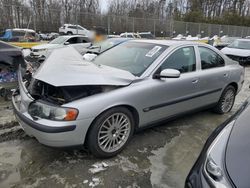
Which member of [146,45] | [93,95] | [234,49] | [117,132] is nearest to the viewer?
[93,95]

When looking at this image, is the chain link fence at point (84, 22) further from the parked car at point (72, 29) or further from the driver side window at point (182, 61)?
the driver side window at point (182, 61)

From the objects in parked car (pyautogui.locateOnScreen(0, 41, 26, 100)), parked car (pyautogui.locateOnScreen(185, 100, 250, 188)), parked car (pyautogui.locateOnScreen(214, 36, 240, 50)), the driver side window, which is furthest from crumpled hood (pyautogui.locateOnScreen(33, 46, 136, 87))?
parked car (pyautogui.locateOnScreen(214, 36, 240, 50))

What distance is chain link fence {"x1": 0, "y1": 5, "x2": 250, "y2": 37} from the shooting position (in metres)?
22.4

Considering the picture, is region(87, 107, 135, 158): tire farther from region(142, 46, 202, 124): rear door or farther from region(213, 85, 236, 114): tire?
region(213, 85, 236, 114): tire

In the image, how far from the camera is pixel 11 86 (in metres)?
5.42

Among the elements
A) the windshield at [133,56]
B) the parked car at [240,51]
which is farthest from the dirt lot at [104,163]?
the parked car at [240,51]

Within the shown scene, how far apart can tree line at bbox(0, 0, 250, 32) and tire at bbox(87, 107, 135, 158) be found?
21559mm

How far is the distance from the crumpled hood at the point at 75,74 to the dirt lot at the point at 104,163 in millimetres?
962

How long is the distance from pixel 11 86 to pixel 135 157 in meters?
3.38

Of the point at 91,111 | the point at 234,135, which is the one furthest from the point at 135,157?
the point at 234,135

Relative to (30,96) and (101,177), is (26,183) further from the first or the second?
(30,96)

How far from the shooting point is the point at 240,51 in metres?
12.9

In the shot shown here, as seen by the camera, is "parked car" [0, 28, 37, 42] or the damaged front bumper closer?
the damaged front bumper

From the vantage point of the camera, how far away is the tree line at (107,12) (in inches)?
902
